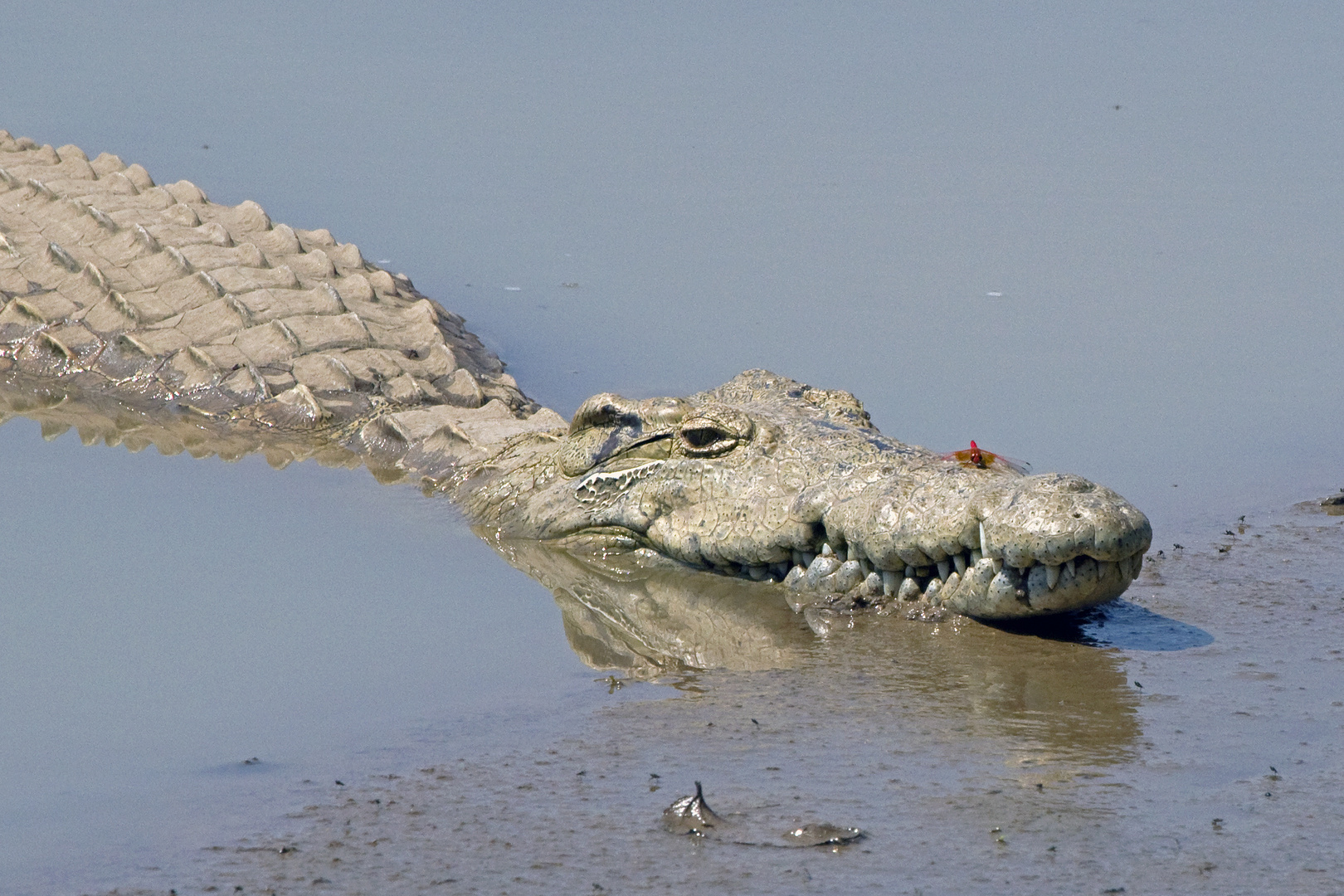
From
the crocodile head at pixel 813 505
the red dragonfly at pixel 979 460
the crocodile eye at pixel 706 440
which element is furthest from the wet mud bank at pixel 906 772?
the red dragonfly at pixel 979 460

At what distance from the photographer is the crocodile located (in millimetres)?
5508

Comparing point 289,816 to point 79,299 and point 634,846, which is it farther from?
point 79,299

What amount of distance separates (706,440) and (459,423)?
2023mm

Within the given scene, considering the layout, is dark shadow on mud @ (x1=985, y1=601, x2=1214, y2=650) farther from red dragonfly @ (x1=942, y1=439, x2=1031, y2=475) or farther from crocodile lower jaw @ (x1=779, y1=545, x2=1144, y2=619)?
red dragonfly @ (x1=942, y1=439, x2=1031, y2=475)

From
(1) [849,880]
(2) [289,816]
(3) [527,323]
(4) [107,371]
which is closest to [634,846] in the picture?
(1) [849,880]

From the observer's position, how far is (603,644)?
6.01 meters

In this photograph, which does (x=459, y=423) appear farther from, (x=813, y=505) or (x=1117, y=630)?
(x=1117, y=630)

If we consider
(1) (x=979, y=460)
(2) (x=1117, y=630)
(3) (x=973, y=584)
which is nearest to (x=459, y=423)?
(1) (x=979, y=460)

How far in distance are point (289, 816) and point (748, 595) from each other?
2332 mm

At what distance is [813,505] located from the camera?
19.5 ft

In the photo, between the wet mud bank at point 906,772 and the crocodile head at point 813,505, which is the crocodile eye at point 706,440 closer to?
the crocodile head at point 813,505

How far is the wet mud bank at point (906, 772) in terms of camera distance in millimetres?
3963

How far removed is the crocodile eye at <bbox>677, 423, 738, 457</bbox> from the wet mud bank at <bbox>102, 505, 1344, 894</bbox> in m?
0.66

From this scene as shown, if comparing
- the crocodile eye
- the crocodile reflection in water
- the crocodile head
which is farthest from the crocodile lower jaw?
the crocodile eye
